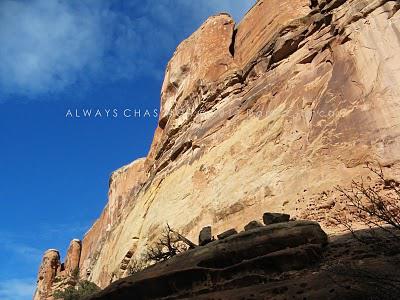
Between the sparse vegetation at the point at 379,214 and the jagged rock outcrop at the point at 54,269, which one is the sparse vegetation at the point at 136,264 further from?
the jagged rock outcrop at the point at 54,269

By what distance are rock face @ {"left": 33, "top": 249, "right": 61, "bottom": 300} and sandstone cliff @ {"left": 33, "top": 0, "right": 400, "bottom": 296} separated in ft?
81.6

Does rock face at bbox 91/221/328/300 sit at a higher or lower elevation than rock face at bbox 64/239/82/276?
lower

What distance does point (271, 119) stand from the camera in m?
19.2

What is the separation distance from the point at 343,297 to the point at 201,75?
1979 centimetres

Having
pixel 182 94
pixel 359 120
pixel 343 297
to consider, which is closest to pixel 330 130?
pixel 359 120

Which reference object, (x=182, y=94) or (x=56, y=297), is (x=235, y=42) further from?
(x=56, y=297)

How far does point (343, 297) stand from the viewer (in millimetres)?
8453

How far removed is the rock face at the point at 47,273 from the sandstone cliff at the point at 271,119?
81.6ft

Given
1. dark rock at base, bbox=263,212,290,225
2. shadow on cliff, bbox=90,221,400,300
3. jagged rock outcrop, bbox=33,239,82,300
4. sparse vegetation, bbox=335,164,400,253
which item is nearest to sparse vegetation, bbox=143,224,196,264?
shadow on cliff, bbox=90,221,400,300

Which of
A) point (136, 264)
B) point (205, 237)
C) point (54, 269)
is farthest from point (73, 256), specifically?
point (205, 237)

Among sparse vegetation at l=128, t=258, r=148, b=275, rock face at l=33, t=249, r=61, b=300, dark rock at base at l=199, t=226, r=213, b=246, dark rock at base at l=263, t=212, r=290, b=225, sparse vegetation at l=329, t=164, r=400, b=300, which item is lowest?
sparse vegetation at l=329, t=164, r=400, b=300

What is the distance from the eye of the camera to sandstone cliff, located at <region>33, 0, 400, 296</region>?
15109 millimetres

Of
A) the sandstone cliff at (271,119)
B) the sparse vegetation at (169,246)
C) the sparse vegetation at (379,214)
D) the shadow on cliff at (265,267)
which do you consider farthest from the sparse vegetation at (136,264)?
the sparse vegetation at (379,214)

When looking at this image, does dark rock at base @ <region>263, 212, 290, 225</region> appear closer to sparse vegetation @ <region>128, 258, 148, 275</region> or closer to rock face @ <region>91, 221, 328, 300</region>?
rock face @ <region>91, 221, 328, 300</region>
